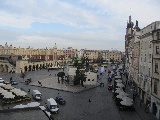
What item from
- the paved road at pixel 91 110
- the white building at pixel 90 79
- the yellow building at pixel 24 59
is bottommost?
the paved road at pixel 91 110

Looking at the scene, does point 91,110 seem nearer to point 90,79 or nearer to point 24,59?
point 90,79

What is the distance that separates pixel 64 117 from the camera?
98.2 feet

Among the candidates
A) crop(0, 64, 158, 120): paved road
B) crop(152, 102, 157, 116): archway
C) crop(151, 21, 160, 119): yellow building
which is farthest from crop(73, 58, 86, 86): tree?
crop(152, 102, 157, 116): archway

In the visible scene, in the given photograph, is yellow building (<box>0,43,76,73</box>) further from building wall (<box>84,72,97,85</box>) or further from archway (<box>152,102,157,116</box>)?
archway (<box>152,102,157,116</box>)

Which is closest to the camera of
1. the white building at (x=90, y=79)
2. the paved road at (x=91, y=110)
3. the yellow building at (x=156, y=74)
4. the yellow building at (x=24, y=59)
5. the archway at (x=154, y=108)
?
the paved road at (x=91, y=110)

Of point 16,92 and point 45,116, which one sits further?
point 16,92

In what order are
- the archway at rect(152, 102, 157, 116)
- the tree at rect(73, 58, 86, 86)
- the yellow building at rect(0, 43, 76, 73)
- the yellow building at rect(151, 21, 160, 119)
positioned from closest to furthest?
the yellow building at rect(151, 21, 160, 119), the archway at rect(152, 102, 157, 116), the tree at rect(73, 58, 86, 86), the yellow building at rect(0, 43, 76, 73)

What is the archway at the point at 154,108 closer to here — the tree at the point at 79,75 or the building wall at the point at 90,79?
the tree at the point at 79,75

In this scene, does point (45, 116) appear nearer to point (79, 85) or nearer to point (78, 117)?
point (78, 117)

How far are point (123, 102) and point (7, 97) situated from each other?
16.8 m

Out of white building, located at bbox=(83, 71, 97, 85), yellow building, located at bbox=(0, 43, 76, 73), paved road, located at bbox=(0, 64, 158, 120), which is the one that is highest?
yellow building, located at bbox=(0, 43, 76, 73)

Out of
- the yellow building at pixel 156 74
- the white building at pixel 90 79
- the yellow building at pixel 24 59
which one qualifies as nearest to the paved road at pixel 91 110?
the yellow building at pixel 156 74

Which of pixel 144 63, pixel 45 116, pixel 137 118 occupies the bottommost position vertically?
pixel 137 118

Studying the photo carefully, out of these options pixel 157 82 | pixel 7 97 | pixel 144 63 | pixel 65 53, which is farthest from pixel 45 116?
pixel 65 53
